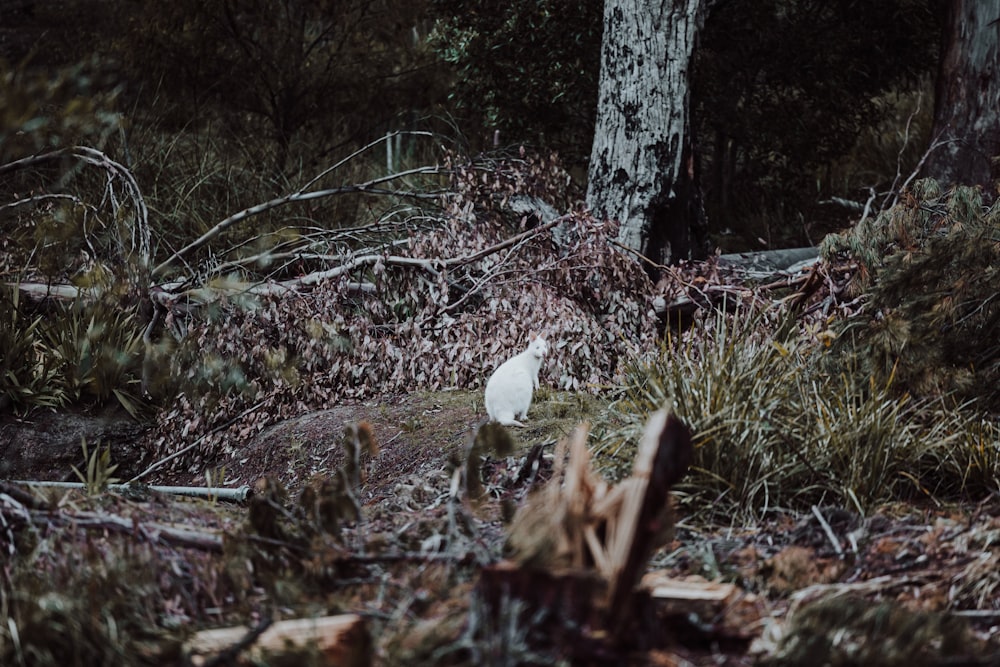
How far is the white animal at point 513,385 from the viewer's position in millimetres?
5141

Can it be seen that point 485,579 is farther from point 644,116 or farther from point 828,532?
point 644,116

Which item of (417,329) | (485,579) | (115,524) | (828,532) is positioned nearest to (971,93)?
(417,329)

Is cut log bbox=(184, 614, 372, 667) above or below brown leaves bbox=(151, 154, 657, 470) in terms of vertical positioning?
above

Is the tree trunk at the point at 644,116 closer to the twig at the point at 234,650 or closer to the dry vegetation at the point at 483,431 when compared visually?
the dry vegetation at the point at 483,431

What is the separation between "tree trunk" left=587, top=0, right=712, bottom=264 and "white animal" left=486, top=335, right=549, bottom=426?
2490 mm

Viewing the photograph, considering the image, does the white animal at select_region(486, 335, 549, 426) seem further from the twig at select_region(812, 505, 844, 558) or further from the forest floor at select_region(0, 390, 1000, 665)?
the twig at select_region(812, 505, 844, 558)

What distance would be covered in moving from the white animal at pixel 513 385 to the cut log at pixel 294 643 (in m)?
2.63

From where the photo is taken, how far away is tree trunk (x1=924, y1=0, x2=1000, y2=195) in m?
8.38

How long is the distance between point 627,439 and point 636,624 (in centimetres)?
176

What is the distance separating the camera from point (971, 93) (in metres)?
8.48

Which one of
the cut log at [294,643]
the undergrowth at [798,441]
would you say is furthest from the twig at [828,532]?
the cut log at [294,643]

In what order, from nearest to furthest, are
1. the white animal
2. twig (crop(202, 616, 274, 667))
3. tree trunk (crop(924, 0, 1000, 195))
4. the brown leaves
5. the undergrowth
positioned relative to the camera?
1. twig (crop(202, 616, 274, 667))
2. the undergrowth
3. the white animal
4. the brown leaves
5. tree trunk (crop(924, 0, 1000, 195))

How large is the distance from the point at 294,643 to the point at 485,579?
0.46 meters

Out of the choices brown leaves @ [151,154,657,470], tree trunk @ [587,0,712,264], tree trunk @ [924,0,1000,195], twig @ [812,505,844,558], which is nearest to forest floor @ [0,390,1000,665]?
twig @ [812,505,844,558]
